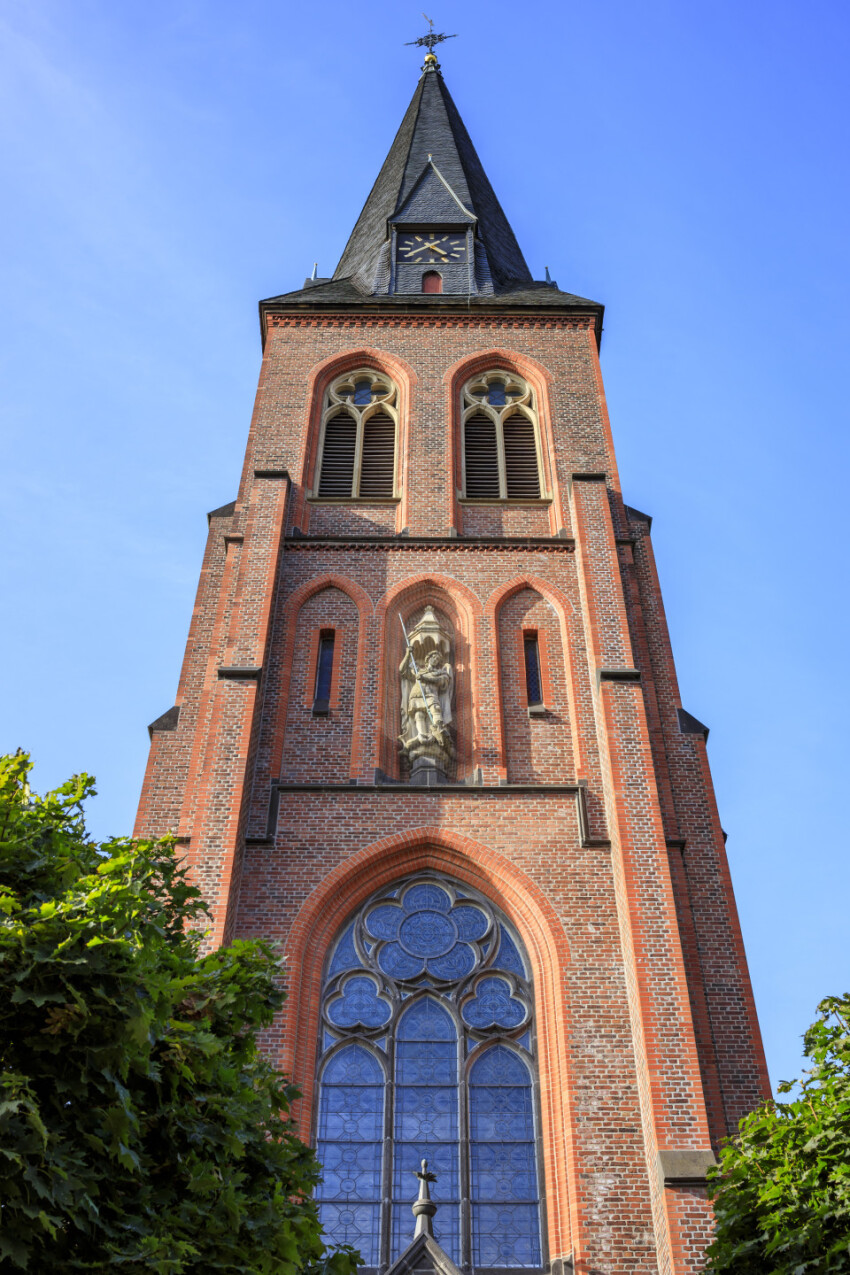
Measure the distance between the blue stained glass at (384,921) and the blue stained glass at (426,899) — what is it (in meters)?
0.15

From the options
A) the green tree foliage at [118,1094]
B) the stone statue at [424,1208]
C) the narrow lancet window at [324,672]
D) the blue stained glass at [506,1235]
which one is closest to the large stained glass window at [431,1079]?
the blue stained glass at [506,1235]

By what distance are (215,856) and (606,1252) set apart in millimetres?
5535

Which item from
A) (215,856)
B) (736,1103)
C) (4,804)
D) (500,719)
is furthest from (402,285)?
(4,804)

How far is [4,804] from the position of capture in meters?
9.33

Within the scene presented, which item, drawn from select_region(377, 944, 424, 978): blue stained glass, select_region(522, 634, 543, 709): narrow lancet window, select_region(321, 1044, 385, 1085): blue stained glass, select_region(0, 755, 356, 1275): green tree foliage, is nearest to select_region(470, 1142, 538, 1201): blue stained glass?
select_region(321, 1044, 385, 1085): blue stained glass

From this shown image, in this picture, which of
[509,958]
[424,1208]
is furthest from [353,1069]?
[424,1208]

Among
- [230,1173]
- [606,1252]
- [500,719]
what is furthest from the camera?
[500,719]

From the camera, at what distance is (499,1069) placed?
1427cm

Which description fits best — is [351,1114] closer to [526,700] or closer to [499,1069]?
[499,1069]

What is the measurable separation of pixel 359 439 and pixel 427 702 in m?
6.22

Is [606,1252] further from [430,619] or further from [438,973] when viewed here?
[430,619]

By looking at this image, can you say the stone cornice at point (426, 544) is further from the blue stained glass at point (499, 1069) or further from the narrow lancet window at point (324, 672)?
the blue stained glass at point (499, 1069)

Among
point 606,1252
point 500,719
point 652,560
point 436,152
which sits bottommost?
point 606,1252

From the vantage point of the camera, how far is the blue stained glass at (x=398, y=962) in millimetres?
15016
